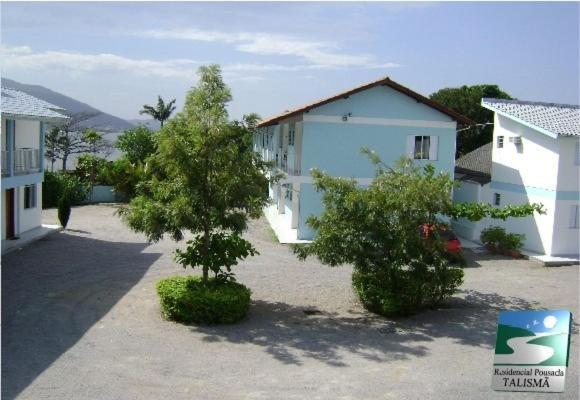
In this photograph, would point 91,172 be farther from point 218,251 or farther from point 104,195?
point 218,251

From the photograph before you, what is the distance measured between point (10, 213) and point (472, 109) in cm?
3434

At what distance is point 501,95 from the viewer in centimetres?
4622

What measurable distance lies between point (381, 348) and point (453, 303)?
4454 mm

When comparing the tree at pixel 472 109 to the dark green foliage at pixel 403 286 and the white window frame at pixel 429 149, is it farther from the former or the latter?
the dark green foliage at pixel 403 286

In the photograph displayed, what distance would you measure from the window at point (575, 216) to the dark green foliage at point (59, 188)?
23.2 meters

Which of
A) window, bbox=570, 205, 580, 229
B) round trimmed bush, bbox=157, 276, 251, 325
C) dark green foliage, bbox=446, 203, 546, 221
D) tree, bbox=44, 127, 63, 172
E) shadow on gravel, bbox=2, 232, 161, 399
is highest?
tree, bbox=44, 127, 63, 172

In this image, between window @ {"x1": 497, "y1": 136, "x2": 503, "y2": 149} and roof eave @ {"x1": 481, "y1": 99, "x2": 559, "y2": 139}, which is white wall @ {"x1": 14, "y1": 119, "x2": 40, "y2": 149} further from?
window @ {"x1": 497, "y1": 136, "x2": 503, "y2": 149}

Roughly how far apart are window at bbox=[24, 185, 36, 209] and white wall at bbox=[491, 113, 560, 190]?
62.6 feet

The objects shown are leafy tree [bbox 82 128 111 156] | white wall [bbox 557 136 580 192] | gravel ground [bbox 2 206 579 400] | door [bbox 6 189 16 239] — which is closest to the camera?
gravel ground [bbox 2 206 579 400]

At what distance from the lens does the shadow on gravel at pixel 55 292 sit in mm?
10469

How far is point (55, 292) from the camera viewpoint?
15.0 metres

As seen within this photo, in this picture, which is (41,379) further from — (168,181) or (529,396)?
(529,396)

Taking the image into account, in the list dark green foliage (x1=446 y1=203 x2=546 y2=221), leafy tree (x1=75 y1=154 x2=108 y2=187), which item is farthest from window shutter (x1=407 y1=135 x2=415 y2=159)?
leafy tree (x1=75 y1=154 x2=108 y2=187)

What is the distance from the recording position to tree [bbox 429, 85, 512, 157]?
Answer: 146 ft
